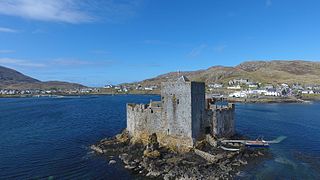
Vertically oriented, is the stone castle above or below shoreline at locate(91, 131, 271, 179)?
above

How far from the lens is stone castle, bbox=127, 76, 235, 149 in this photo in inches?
1189

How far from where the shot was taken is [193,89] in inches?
1179

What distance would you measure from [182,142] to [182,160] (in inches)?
115

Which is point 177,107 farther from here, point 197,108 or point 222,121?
point 222,121

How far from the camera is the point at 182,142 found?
3073 cm

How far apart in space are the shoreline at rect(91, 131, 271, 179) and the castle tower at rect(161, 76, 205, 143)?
174cm

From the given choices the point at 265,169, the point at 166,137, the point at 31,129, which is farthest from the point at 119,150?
the point at 31,129

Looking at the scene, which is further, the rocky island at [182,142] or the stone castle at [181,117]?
the stone castle at [181,117]

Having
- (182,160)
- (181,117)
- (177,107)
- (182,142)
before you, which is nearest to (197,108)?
(181,117)

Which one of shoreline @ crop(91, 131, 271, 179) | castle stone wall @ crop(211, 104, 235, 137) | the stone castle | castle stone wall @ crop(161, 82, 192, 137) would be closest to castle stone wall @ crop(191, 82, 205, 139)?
the stone castle

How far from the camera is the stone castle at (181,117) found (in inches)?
1189

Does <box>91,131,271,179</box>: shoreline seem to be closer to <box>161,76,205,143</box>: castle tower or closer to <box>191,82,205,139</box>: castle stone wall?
<box>191,82,205,139</box>: castle stone wall

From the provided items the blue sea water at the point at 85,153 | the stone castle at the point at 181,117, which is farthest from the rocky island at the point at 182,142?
the blue sea water at the point at 85,153

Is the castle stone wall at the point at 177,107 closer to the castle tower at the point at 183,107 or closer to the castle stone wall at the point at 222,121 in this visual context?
the castle tower at the point at 183,107
